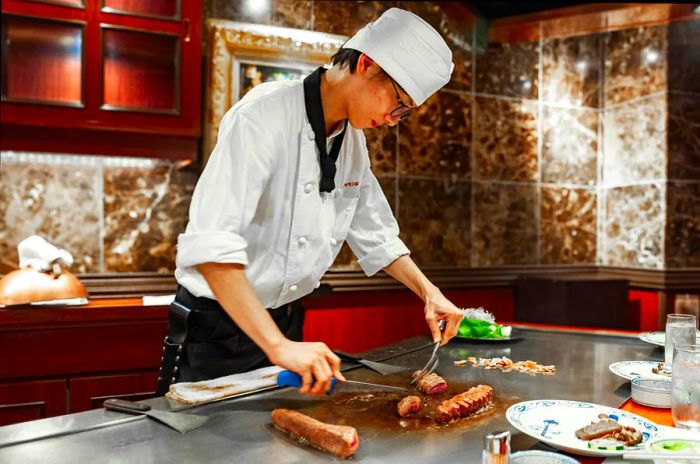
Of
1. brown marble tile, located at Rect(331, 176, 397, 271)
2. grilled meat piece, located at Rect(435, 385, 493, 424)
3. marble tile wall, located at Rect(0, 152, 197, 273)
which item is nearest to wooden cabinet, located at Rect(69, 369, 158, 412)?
marble tile wall, located at Rect(0, 152, 197, 273)

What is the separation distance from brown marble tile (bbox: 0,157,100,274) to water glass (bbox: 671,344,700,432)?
306 centimetres

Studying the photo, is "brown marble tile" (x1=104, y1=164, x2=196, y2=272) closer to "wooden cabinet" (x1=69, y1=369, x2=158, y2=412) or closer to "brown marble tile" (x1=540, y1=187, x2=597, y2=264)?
"wooden cabinet" (x1=69, y1=369, x2=158, y2=412)

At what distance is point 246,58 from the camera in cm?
362

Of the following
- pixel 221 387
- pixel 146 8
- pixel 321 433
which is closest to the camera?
pixel 321 433

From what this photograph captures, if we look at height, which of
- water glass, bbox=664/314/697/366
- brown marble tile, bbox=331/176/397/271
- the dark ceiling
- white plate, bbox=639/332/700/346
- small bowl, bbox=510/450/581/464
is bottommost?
white plate, bbox=639/332/700/346

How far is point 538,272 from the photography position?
4590 millimetres

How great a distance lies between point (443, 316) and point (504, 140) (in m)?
2.91

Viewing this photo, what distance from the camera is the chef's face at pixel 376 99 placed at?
164cm

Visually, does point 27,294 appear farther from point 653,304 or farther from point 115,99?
point 653,304

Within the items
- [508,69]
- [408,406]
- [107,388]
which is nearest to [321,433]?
[408,406]

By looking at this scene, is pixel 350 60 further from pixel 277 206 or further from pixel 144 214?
pixel 144 214

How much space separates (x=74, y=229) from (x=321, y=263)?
7.08ft

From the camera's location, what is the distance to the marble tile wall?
330 cm

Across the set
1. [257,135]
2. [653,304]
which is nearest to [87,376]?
Answer: [257,135]
